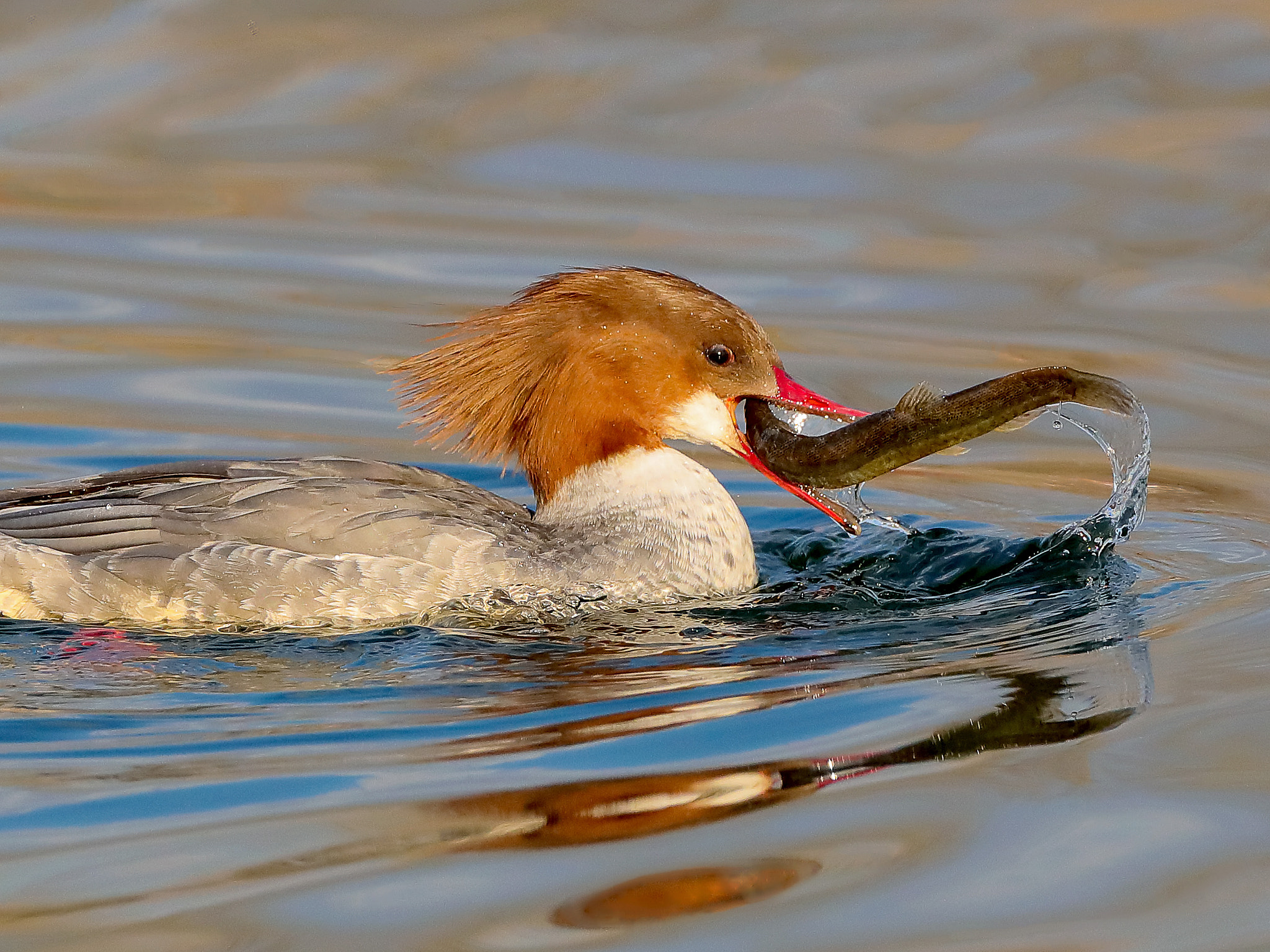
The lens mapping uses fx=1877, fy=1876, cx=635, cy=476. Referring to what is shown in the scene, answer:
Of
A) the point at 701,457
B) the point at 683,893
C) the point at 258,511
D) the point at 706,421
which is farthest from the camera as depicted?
the point at 701,457

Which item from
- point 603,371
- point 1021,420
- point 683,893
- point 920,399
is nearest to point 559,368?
point 603,371

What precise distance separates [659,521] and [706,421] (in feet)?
1.28

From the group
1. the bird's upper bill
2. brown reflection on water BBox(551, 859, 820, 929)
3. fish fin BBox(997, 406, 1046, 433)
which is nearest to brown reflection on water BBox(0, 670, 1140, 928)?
brown reflection on water BBox(551, 859, 820, 929)

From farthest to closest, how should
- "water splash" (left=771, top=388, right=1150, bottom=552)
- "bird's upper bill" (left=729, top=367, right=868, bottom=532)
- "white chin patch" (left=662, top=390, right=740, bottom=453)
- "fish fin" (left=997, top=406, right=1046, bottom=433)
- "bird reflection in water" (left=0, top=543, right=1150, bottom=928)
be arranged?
1. "white chin patch" (left=662, top=390, right=740, bottom=453)
2. "bird's upper bill" (left=729, top=367, right=868, bottom=532)
3. "water splash" (left=771, top=388, right=1150, bottom=552)
4. "fish fin" (left=997, top=406, right=1046, bottom=433)
5. "bird reflection in water" (left=0, top=543, right=1150, bottom=928)

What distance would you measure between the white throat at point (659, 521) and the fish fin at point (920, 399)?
104 cm

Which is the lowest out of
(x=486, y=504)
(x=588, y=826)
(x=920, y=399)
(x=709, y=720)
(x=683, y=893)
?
(x=683, y=893)

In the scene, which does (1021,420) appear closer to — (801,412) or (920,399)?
(920,399)

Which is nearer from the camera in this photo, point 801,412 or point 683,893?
point 683,893

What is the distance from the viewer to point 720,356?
6.45 m

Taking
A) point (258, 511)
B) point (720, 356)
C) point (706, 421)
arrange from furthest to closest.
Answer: point (706, 421)
point (720, 356)
point (258, 511)

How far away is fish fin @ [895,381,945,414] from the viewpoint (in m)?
5.75

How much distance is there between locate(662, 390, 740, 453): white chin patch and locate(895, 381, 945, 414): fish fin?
2.96ft

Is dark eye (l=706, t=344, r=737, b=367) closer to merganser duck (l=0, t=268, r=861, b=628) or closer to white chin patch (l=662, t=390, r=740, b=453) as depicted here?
merganser duck (l=0, t=268, r=861, b=628)

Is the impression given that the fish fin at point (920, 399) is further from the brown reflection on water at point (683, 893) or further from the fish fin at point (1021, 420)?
the brown reflection on water at point (683, 893)
